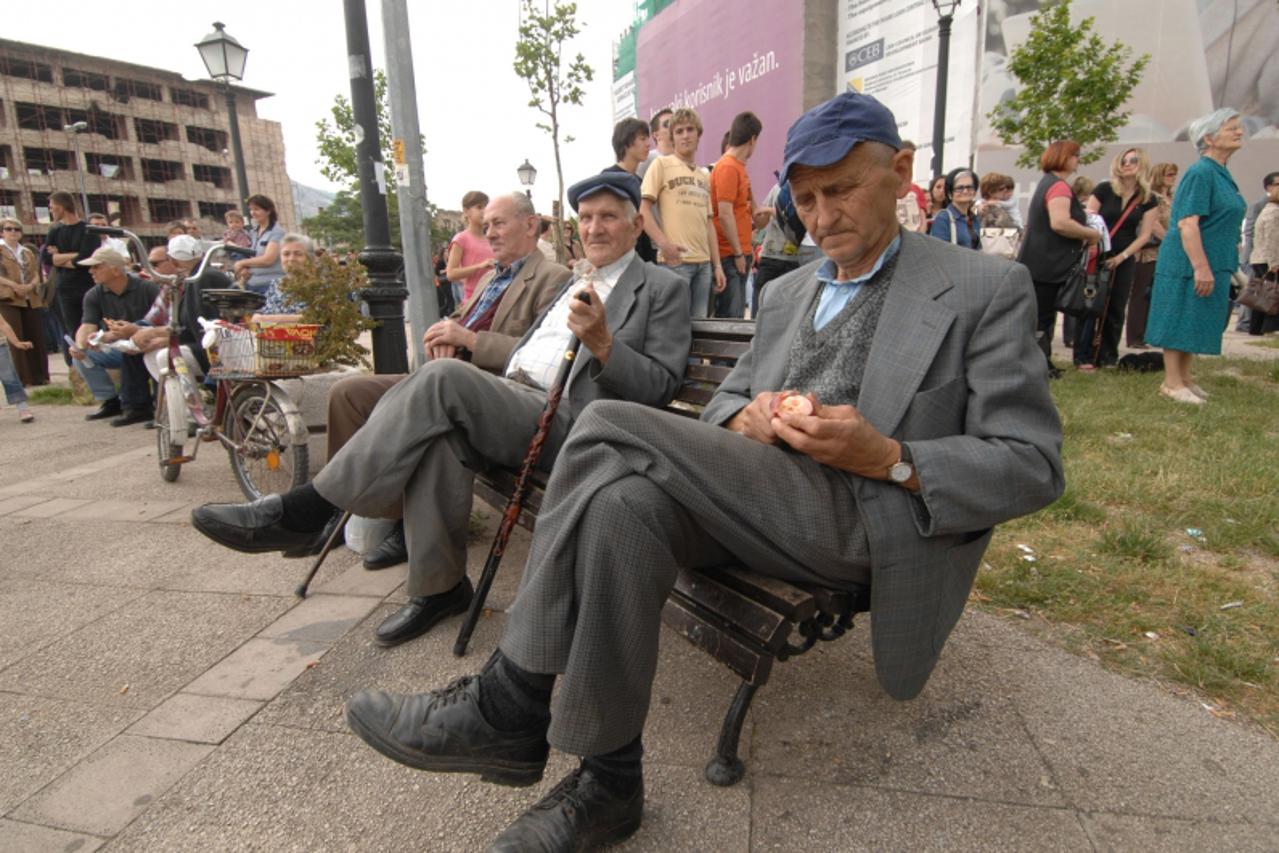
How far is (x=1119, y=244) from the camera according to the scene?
7223 millimetres

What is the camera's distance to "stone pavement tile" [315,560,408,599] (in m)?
3.02

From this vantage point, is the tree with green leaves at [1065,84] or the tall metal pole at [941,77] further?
the tree with green leaves at [1065,84]

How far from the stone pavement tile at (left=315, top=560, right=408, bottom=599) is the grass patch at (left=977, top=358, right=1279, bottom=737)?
2.39 metres

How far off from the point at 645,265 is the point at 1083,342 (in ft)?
20.2

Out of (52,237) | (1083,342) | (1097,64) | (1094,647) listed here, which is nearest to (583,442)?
(1094,647)

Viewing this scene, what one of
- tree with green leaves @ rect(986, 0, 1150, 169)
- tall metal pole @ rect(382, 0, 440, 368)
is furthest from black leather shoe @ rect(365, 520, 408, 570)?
tree with green leaves @ rect(986, 0, 1150, 169)

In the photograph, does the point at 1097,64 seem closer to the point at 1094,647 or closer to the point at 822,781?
the point at 1094,647

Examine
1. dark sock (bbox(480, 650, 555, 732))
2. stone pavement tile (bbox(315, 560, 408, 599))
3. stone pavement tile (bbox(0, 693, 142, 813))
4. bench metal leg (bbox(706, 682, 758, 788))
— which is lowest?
stone pavement tile (bbox(0, 693, 142, 813))

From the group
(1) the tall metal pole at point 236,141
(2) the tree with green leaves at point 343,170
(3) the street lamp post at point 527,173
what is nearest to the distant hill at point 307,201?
(2) the tree with green leaves at point 343,170

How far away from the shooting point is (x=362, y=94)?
16.5 feet

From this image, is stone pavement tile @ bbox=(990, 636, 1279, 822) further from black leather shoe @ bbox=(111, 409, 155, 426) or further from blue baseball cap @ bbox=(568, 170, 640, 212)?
black leather shoe @ bbox=(111, 409, 155, 426)

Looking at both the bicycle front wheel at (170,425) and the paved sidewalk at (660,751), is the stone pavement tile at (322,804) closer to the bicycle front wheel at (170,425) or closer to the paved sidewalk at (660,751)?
the paved sidewalk at (660,751)

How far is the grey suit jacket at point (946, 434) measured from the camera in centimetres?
155

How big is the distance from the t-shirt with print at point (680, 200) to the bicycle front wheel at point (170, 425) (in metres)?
3.49
